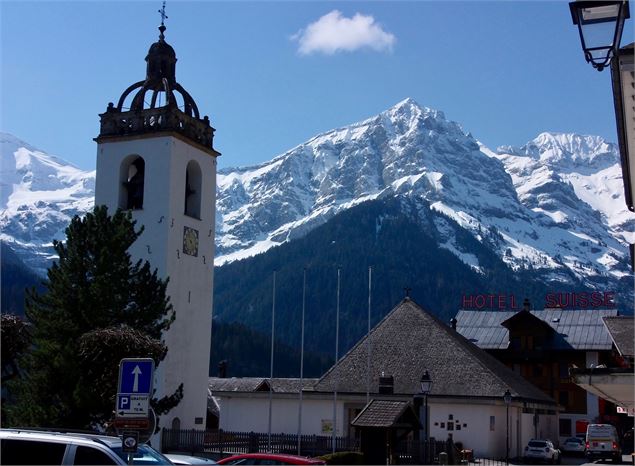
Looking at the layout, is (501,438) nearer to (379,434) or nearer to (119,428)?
(379,434)

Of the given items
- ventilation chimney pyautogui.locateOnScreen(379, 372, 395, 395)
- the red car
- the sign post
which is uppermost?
ventilation chimney pyautogui.locateOnScreen(379, 372, 395, 395)

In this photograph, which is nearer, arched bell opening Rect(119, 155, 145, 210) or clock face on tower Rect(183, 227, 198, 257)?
clock face on tower Rect(183, 227, 198, 257)

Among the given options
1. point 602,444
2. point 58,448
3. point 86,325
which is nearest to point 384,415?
point 86,325

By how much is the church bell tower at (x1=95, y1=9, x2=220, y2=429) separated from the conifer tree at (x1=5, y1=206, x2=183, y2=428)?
12074 millimetres

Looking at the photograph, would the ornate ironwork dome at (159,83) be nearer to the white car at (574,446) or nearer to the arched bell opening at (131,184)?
the arched bell opening at (131,184)

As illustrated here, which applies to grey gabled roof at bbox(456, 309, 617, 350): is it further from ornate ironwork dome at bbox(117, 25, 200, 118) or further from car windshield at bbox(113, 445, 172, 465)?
car windshield at bbox(113, 445, 172, 465)

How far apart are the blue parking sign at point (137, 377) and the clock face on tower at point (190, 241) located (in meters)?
34.3

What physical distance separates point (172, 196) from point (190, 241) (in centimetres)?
277

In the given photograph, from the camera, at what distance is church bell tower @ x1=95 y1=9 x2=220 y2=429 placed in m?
46.7

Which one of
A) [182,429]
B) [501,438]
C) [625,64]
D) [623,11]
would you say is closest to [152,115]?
[182,429]

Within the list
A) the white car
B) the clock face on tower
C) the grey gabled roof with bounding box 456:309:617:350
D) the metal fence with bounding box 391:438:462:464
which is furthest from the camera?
the grey gabled roof with bounding box 456:309:617:350

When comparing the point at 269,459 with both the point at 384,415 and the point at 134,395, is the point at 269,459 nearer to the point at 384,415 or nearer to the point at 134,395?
the point at 384,415

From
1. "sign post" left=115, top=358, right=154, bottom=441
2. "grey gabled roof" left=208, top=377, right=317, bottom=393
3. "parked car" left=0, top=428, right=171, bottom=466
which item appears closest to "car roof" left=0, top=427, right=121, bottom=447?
"parked car" left=0, top=428, right=171, bottom=466

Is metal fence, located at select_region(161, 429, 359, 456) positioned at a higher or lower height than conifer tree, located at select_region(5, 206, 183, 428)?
lower
